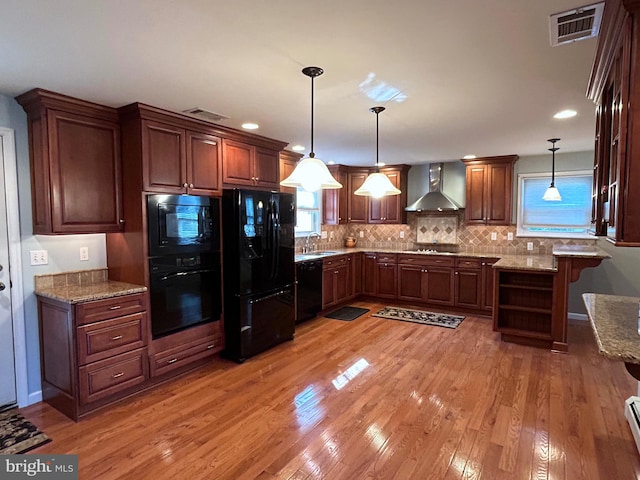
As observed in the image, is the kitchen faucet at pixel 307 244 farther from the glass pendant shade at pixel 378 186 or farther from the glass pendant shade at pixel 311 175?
the glass pendant shade at pixel 311 175

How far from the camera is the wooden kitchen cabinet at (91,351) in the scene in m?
2.68

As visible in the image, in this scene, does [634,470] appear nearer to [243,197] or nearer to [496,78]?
[496,78]

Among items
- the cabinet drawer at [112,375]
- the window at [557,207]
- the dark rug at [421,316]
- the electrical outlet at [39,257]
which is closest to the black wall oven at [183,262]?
the cabinet drawer at [112,375]

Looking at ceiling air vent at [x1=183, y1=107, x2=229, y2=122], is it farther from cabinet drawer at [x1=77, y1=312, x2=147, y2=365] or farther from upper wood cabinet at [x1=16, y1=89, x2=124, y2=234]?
cabinet drawer at [x1=77, y1=312, x2=147, y2=365]

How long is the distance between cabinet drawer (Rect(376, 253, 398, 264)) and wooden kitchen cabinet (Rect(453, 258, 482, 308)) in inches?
37.7

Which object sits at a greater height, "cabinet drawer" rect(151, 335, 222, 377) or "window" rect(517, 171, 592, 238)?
"window" rect(517, 171, 592, 238)

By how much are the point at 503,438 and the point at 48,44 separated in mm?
3532

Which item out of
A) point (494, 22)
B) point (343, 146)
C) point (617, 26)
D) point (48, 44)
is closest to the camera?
point (617, 26)

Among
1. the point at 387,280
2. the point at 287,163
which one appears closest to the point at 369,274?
the point at 387,280

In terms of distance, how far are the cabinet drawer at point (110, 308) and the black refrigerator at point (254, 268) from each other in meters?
Answer: 0.88

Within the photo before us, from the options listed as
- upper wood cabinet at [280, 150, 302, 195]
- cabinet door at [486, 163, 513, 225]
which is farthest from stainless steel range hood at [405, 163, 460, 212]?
upper wood cabinet at [280, 150, 302, 195]

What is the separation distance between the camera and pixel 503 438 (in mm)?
2441

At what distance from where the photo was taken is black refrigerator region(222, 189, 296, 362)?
3643mm

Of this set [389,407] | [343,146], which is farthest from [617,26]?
[343,146]
